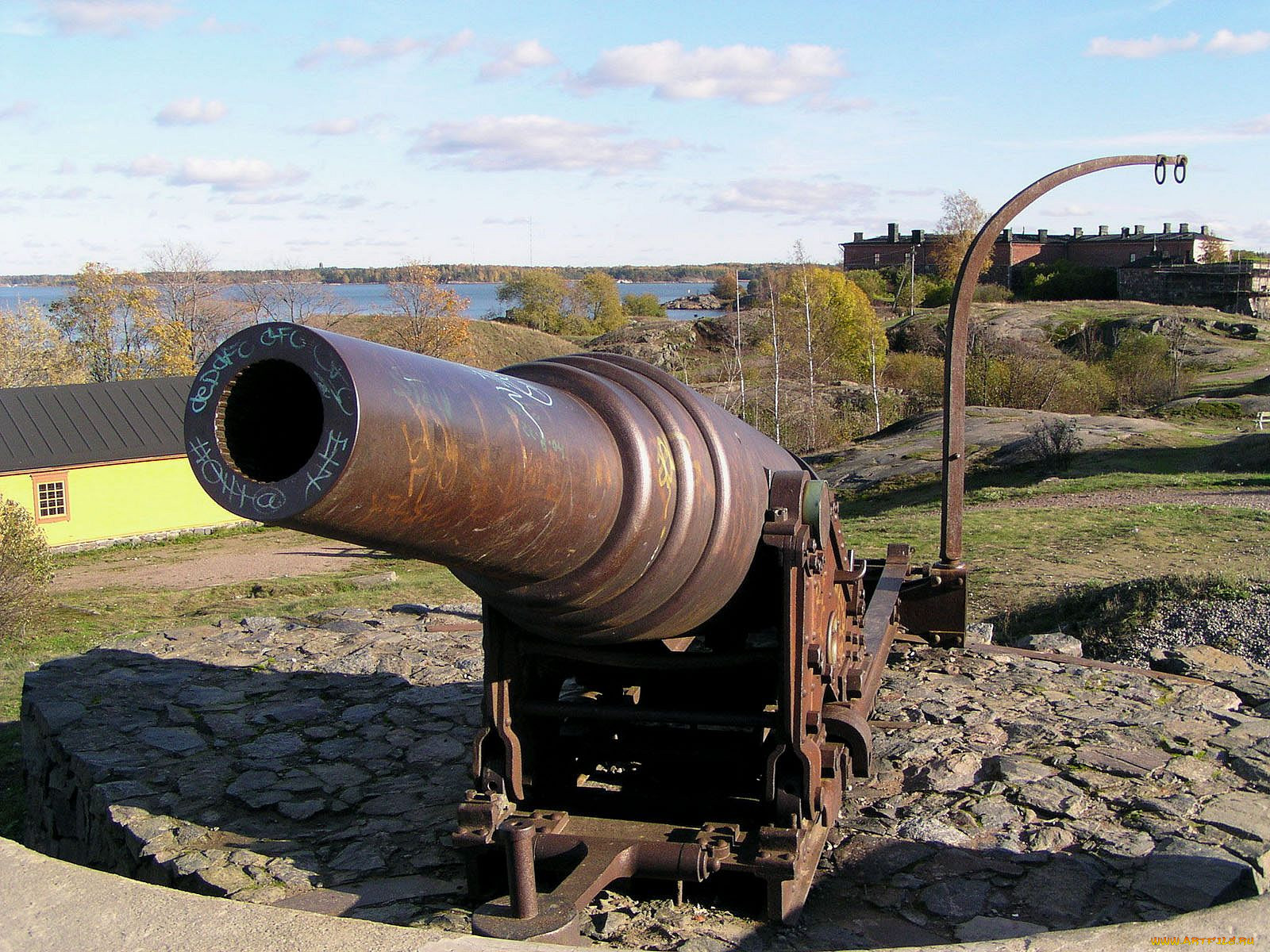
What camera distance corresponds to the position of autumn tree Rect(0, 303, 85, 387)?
43.4m

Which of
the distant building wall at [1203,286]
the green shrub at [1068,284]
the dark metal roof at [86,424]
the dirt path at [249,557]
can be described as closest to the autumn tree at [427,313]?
the dark metal roof at [86,424]

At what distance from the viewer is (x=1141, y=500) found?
1491 cm

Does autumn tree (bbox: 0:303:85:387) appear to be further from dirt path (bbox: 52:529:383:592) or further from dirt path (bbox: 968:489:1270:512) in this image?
dirt path (bbox: 968:489:1270:512)

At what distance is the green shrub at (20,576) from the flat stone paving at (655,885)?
745 centimetres

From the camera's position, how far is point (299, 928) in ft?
9.65

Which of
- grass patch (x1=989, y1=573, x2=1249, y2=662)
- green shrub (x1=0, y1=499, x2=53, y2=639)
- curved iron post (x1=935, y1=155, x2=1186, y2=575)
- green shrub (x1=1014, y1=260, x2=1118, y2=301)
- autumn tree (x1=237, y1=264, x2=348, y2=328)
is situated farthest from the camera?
green shrub (x1=1014, y1=260, x2=1118, y2=301)

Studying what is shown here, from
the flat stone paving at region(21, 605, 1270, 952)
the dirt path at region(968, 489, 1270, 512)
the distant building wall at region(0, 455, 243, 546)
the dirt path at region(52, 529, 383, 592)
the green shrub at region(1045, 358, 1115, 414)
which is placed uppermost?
the green shrub at region(1045, 358, 1115, 414)

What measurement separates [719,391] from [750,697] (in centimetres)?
3714

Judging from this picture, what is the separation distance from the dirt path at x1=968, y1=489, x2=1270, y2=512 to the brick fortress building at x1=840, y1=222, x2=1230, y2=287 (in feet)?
155

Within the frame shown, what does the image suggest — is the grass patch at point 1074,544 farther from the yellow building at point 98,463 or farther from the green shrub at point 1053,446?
the yellow building at point 98,463

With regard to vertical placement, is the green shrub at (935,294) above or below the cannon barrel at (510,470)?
above

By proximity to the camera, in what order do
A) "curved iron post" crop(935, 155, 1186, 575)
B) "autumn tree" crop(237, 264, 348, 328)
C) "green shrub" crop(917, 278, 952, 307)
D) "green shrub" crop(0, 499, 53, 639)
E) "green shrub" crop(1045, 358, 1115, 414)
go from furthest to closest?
1. "green shrub" crop(917, 278, 952, 307)
2. "autumn tree" crop(237, 264, 348, 328)
3. "green shrub" crop(1045, 358, 1115, 414)
4. "green shrub" crop(0, 499, 53, 639)
5. "curved iron post" crop(935, 155, 1186, 575)

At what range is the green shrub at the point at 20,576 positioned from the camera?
14.0 metres

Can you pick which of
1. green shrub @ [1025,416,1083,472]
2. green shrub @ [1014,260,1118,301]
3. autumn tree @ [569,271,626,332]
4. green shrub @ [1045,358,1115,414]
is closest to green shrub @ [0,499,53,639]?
green shrub @ [1025,416,1083,472]
